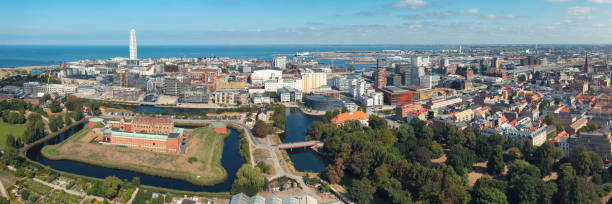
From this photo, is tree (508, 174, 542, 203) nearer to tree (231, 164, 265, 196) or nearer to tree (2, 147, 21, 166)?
tree (231, 164, 265, 196)

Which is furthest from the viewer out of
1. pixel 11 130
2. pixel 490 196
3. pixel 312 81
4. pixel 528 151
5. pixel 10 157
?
pixel 312 81

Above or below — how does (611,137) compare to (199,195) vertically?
above

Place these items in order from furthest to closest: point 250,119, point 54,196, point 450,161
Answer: point 250,119 → point 450,161 → point 54,196

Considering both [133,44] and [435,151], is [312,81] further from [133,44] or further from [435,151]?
[133,44]

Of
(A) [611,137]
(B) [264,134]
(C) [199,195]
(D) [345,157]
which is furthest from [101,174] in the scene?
(A) [611,137]

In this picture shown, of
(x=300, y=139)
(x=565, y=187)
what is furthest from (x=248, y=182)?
(x=565, y=187)

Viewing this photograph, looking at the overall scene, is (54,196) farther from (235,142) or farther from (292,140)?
(292,140)
